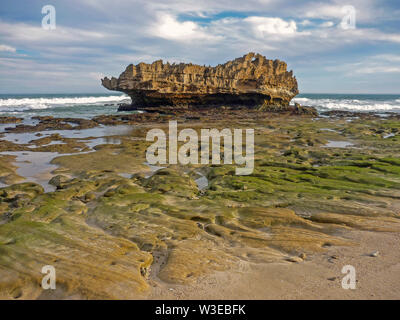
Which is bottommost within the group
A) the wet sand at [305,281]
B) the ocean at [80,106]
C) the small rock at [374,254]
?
the wet sand at [305,281]

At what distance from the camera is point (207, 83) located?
40188mm

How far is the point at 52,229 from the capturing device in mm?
5699

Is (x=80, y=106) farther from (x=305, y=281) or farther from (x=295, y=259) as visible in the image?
(x=305, y=281)

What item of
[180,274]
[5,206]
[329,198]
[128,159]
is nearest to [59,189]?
[5,206]

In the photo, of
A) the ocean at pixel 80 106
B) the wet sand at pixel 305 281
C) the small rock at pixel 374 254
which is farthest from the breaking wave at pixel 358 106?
the wet sand at pixel 305 281

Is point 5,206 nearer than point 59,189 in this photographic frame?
Yes

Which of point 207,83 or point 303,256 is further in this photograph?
point 207,83

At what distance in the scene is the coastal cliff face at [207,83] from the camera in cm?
3781

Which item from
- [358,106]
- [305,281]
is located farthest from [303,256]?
[358,106]

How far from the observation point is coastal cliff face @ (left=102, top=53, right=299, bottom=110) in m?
37.8

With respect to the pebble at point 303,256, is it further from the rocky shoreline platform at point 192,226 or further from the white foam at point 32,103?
the white foam at point 32,103

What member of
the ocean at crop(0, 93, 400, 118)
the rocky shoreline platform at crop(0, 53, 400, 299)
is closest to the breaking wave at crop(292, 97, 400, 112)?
the ocean at crop(0, 93, 400, 118)

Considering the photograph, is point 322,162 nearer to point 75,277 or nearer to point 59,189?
point 59,189
